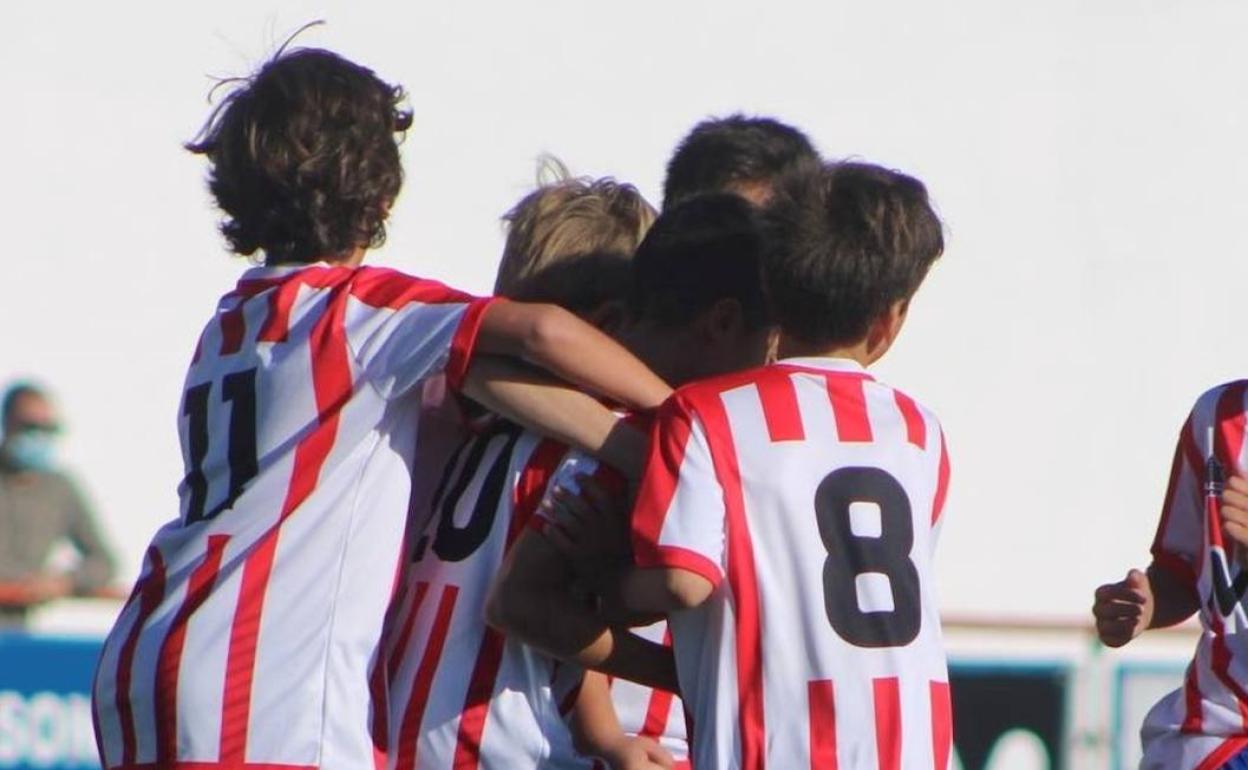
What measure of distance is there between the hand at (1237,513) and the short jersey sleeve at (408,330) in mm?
1188

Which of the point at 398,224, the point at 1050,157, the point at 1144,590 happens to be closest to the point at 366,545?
the point at 1144,590

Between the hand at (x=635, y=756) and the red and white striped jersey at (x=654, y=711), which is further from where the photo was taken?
the red and white striped jersey at (x=654, y=711)

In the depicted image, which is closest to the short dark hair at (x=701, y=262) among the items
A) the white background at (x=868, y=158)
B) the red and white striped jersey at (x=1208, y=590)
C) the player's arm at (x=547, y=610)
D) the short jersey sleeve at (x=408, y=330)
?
the short jersey sleeve at (x=408, y=330)

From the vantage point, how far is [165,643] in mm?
2721

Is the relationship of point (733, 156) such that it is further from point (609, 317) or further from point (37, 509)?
point (37, 509)

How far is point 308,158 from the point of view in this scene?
2.78m

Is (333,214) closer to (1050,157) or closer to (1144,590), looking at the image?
(1144,590)

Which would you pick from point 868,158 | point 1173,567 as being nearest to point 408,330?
point 1173,567

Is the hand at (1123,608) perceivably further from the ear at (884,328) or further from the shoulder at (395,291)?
the shoulder at (395,291)

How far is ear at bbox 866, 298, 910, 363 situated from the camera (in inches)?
104

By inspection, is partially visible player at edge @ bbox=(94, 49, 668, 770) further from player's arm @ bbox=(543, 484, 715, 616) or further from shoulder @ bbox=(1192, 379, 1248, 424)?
shoulder @ bbox=(1192, 379, 1248, 424)

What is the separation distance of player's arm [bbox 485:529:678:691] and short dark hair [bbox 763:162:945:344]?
14.9 inches

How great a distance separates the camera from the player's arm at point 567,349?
8.65ft

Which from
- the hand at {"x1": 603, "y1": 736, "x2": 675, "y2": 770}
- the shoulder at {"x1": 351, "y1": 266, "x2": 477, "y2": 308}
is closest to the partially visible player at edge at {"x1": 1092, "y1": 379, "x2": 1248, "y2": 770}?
the hand at {"x1": 603, "y1": 736, "x2": 675, "y2": 770}
